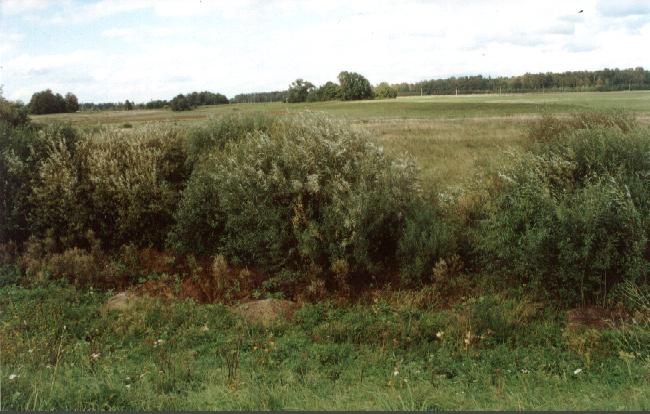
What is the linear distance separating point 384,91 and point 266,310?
52.1m

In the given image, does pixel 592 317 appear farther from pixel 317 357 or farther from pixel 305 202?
pixel 305 202

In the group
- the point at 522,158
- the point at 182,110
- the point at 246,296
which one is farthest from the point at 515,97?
the point at 246,296

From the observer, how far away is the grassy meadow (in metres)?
6.28

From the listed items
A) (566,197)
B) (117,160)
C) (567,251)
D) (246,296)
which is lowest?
(246,296)

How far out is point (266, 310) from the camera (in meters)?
9.82

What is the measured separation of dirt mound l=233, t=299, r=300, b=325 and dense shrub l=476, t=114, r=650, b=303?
3925 mm

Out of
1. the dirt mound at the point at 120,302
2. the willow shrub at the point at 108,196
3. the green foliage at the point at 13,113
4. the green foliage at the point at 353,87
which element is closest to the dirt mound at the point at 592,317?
the dirt mound at the point at 120,302

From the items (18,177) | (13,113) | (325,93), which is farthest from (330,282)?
(325,93)

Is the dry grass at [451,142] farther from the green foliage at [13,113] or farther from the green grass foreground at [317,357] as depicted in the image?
the green foliage at [13,113]

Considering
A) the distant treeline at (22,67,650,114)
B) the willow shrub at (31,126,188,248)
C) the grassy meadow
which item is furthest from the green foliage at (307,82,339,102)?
the willow shrub at (31,126,188,248)

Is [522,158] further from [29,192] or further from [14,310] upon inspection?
[29,192]

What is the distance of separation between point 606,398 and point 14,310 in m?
9.42

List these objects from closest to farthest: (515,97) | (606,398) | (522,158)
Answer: (606,398)
(522,158)
(515,97)

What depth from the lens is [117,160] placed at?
13.2m
